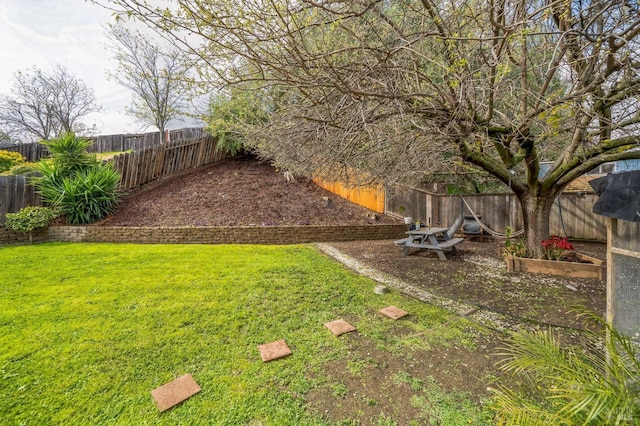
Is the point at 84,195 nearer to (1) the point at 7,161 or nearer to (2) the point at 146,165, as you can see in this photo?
(2) the point at 146,165

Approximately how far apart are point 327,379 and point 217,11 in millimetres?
2886

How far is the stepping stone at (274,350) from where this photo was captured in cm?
211

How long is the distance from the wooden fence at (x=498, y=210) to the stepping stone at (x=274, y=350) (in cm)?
522

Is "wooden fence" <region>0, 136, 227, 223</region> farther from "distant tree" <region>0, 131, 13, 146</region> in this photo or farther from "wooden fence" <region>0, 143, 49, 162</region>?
"distant tree" <region>0, 131, 13, 146</region>

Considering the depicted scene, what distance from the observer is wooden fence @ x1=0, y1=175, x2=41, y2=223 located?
232 inches

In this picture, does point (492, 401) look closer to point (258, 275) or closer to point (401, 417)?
point (401, 417)

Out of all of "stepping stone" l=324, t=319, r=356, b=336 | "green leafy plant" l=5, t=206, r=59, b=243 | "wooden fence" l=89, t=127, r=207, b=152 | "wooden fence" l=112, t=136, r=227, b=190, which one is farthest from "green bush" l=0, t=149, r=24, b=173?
"stepping stone" l=324, t=319, r=356, b=336

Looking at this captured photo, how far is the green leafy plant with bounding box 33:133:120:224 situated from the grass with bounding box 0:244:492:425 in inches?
91.5

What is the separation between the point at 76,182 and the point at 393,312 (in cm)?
784

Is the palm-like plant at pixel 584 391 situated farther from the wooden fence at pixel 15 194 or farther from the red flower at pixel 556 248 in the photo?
the wooden fence at pixel 15 194

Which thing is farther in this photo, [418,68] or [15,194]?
[15,194]

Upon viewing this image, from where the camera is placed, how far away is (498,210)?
697 cm

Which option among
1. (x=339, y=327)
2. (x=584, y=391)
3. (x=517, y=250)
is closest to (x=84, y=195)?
(x=339, y=327)

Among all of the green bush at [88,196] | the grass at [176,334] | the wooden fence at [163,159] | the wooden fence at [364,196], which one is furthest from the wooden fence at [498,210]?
the green bush at [88,196]
